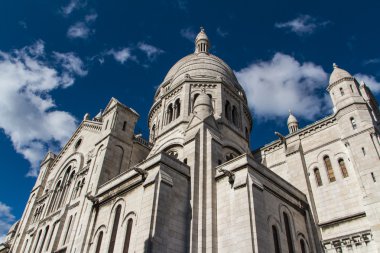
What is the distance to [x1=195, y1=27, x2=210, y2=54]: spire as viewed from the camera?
41.2 metres

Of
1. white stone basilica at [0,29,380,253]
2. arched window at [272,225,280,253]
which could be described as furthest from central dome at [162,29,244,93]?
arched window at [272,225,280,253]

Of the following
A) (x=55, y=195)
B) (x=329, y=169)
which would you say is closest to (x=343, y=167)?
(x=329, y=169)

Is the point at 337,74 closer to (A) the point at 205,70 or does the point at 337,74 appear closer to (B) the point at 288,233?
(A) the point at 205,70

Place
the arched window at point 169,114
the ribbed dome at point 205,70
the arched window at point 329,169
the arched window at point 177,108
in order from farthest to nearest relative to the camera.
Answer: the ribbed dome at point 205,70 < the arched window at point 169,114 < the arched window at point 177,108 < the arched window at point 329,169

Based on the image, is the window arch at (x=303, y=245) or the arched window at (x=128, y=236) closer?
the arched window at (x=128, y=236)

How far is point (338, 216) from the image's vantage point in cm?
2106

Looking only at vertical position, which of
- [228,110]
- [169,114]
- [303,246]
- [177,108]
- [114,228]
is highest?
[228,110]

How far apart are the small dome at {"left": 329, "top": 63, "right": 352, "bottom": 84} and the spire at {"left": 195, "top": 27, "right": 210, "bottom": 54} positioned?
18.0 m

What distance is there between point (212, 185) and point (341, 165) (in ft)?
32.3

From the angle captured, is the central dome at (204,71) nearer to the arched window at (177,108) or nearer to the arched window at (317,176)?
the arched window at (177,108)

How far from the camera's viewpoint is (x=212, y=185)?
19.3 m

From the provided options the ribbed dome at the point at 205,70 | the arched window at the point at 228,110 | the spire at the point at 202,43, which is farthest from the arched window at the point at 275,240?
the spire at the point at 202,43

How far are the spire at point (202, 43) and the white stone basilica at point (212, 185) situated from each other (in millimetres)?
9944

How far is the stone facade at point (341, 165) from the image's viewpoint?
19609mm
